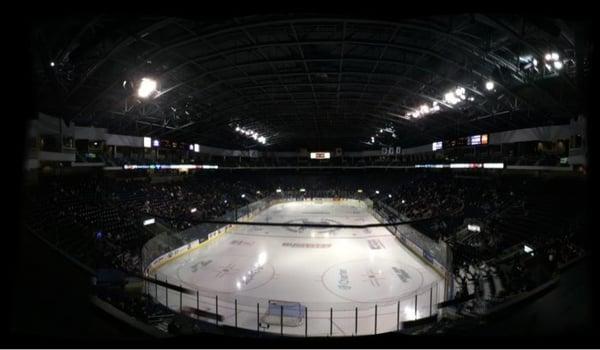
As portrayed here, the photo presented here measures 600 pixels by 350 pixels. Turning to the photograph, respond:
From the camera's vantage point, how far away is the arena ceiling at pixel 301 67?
10.0 m

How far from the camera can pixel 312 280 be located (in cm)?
1258

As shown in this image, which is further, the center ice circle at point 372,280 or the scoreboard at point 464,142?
the scoreboard at point 464,142

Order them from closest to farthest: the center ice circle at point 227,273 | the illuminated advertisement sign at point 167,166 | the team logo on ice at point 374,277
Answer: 1. the center ice circle at point 227,273
2. the team logo on ice at point 374,277
3. the illuminated advertisement sign at point 167,166

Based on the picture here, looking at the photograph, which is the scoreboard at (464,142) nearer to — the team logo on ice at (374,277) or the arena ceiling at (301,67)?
the arena ceiling at (301,67)

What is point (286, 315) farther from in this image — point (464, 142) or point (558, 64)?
point (464, 142)

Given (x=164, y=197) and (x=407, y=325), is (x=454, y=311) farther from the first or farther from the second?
(x=164, y=197)

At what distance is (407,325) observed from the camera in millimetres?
6500

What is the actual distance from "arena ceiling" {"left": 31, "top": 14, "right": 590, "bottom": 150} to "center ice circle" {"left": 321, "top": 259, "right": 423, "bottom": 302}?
8855 millimetres

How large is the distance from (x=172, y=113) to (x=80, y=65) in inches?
491

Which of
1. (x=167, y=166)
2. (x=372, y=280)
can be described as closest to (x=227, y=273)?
(x=372, y=280)

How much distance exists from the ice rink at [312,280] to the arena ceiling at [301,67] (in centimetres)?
778

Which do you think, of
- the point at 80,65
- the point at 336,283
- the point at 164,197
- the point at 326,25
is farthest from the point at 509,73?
the point at 164,197

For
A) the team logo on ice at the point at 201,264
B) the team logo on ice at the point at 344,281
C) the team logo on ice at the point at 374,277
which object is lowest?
the team logo on ice at the point at 201,264

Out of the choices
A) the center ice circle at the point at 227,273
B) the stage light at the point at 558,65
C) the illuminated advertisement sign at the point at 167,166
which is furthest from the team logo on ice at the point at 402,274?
the illuminated advertisement sign at the point at 167,166
